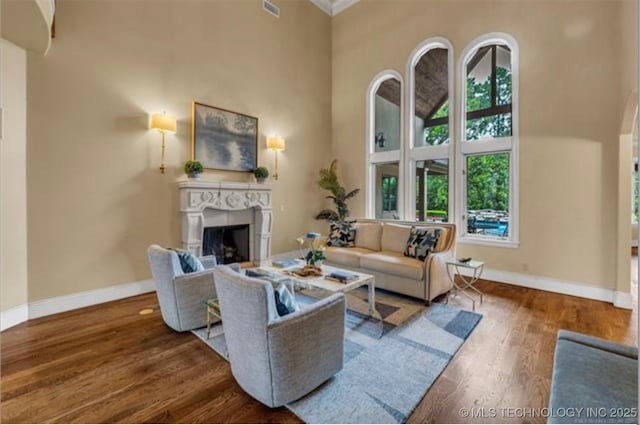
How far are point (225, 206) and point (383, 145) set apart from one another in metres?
3.54

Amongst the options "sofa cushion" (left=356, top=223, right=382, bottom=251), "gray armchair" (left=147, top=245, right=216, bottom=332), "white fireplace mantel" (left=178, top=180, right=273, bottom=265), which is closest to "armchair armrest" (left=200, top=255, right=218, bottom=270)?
"gray armchair" (left=147, top=245, right=216, bottom=332)

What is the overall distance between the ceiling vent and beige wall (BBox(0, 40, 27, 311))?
3.84 m

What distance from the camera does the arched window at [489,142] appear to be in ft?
14.5

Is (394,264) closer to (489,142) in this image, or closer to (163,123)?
(489,142)

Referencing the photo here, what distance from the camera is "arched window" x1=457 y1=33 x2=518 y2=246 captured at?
14.5 feet

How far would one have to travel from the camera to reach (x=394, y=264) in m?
3.72

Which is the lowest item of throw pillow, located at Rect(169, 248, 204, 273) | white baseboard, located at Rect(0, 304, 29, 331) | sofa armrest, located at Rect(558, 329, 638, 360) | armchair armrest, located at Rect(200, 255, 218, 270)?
white baseboard, located at Rect(0, 304, 29, 331)

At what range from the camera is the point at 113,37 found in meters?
3.62

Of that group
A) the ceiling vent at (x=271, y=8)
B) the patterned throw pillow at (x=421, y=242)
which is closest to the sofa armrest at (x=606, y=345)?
the patterned throw pillow at (x=421, y=242)

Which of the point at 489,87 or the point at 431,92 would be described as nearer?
the point at 489,87

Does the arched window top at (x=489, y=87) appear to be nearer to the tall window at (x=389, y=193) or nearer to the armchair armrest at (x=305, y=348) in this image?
the tall window at (x=389, y=193)

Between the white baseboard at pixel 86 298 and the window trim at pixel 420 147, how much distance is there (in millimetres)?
4615

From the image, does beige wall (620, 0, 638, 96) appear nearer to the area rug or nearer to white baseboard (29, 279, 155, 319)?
the area rug

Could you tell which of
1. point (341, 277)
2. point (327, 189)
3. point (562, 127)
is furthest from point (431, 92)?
point (341, 277)
